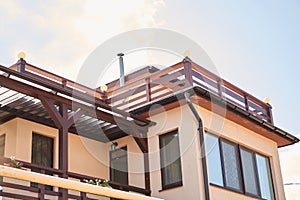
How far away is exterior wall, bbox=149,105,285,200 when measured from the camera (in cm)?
1151

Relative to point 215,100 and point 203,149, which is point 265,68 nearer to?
point 215,100

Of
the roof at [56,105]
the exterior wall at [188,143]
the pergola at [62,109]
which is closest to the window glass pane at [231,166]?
the exterior wall at [188,143]

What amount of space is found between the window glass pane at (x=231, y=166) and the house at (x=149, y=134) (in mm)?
28

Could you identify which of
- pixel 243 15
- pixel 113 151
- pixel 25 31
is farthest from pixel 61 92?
pixel 243 15

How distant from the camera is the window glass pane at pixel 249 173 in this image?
43.0 ft

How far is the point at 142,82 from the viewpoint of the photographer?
526 inches

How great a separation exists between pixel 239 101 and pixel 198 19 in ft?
9.70

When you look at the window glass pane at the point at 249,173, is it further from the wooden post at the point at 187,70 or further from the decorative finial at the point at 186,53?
the decorative finial at the point at 186,53

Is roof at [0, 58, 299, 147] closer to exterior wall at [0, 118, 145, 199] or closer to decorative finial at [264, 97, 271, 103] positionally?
exterior wall at [0, 118, 145, 199]

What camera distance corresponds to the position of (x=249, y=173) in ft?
43.8

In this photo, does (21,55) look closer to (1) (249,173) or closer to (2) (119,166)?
(2) (119,166)

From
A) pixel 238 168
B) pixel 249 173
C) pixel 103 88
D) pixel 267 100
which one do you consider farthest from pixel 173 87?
pixel 267 100

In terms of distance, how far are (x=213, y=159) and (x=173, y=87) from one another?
6.70 feet

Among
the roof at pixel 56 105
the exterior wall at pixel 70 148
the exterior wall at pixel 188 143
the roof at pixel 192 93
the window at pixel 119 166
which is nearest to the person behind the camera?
the roof at pixel 56 105
